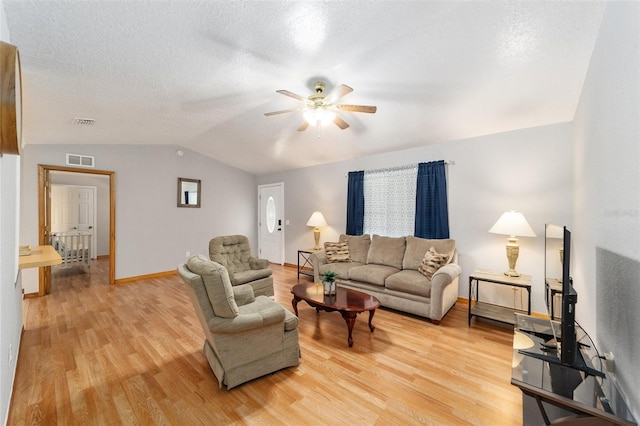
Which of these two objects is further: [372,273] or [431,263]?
[372,273]

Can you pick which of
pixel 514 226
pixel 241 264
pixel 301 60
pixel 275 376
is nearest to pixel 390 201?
pixel 514 226

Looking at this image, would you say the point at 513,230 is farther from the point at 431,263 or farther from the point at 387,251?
the point at 387,251

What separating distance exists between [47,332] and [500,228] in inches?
208

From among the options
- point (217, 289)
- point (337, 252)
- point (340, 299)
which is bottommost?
point (340, 299)

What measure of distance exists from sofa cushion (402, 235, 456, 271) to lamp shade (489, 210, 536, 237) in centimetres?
65

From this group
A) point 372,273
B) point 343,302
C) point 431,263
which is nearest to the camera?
point 343,302

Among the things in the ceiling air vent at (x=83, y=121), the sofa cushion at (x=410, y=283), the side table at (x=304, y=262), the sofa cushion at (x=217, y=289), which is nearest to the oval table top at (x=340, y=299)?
the sofa cushion at (x=410, y=283)

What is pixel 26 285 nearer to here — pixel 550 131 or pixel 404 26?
pixel 404 26

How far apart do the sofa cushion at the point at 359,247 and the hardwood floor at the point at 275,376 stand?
4.02ft

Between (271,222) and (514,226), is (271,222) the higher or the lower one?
the lower one

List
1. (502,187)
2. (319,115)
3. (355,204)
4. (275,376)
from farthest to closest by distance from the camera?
(355,204), (502,187), (319,115), (275,376)

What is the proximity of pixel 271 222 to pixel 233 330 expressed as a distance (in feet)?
16.4

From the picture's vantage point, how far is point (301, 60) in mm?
2348

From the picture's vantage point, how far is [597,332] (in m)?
1.66
